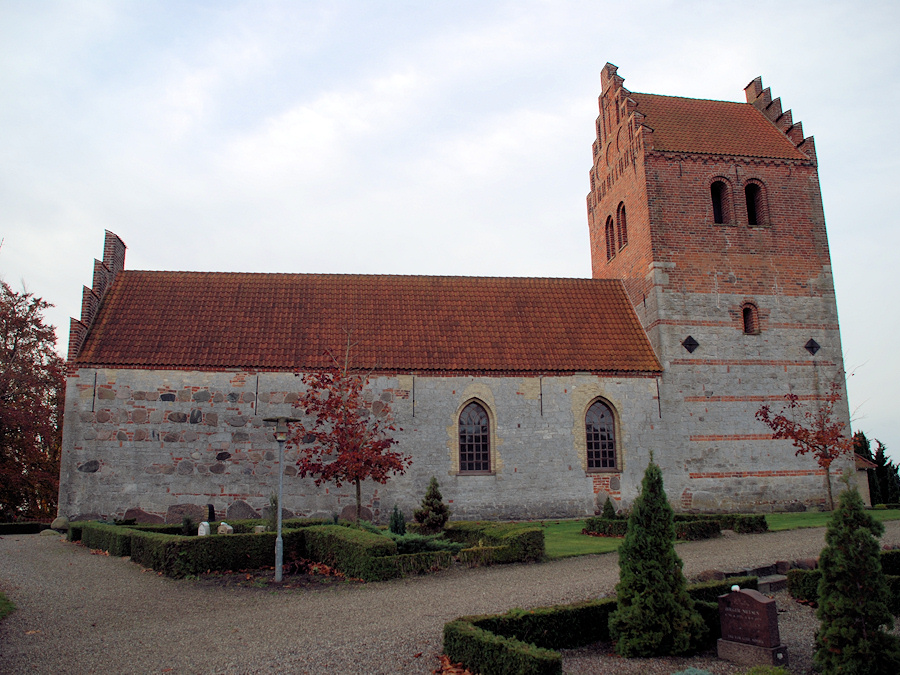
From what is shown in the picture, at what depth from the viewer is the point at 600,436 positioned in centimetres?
1975

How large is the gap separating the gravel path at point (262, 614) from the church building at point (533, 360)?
5.12 m

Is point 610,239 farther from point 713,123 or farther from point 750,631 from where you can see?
point 750,631

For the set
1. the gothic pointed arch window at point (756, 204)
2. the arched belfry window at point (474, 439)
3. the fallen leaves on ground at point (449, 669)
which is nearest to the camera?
the fallen leaves on ground at point (449, 669)

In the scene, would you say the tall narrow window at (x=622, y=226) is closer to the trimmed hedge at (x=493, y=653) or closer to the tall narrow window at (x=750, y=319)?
the tall narrow window at (x=750, y=319)

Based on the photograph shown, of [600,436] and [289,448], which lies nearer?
[289,448]

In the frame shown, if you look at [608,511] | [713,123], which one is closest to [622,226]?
[713,123]

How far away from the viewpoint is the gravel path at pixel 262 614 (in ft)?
23.0

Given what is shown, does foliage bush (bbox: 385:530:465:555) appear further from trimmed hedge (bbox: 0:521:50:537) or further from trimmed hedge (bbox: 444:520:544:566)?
trimmed hedge (bbox: 0:521:50:537)

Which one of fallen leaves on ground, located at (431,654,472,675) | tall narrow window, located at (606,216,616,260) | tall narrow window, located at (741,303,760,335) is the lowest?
fallen leaves on ground, located at (431,654,472,675)

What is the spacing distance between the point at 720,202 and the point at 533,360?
8.89 m

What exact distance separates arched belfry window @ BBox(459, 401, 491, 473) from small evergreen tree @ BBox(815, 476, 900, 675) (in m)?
13.1

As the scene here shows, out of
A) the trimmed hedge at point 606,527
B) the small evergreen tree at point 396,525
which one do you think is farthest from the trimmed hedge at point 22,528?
the trimmed hedge at point 606,527

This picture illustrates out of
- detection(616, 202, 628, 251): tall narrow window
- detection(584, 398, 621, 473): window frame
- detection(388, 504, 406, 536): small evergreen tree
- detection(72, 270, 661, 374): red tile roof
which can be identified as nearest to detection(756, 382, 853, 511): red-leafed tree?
detection(72, 270, 661, 374): red tile roof

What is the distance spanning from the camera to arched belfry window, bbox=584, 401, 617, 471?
19.6 m
